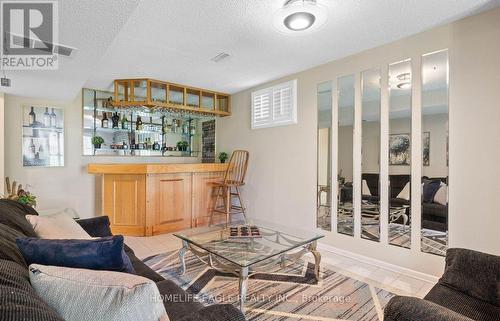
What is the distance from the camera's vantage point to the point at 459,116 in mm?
2291

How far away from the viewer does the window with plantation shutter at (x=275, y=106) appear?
3652mm

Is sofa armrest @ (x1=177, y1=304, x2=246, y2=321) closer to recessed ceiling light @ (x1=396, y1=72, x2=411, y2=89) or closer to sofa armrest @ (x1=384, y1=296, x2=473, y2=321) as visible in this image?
sofa armrest @ (x1=384, y1=296, x2=473, y2=321)

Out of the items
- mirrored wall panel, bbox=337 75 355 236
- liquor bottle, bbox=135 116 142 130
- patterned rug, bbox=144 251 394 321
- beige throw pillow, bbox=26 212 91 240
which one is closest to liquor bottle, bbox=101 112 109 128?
liquor bottle, bbox=135 116 142 130

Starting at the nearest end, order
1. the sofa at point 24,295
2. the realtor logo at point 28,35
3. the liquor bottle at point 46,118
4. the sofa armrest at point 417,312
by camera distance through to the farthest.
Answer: the sofa at point 24,295 → the sofa armrest at point 417,312 → the realtor logo at point 28,35 → the liquor bottle at point 46,118

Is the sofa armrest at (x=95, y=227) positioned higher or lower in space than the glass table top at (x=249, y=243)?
higher

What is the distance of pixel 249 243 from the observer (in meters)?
2.34

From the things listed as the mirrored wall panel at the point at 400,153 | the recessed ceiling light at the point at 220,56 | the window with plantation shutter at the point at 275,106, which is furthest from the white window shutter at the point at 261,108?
the mirrored wall panel at the point at 400,153

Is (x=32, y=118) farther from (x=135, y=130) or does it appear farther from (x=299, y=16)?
(x=299, y=16)

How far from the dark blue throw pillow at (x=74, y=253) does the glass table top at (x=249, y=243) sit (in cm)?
93

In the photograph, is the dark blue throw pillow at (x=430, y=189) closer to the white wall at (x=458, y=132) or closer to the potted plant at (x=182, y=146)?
the white wall at (x=458, y=132)

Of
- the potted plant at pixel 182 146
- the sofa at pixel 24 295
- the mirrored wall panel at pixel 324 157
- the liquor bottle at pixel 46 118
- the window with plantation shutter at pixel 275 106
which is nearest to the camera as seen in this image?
the sofa at pixel 24 295

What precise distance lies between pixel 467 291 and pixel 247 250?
1.39 meters

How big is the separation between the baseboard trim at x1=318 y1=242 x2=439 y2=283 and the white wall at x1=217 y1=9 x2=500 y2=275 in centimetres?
4

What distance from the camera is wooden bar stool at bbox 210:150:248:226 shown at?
14.3 ft
